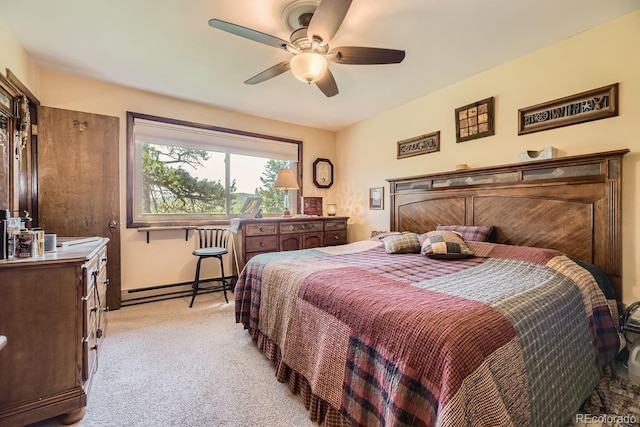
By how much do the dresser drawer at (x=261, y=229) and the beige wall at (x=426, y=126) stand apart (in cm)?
88

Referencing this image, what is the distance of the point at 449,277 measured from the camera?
163 centimetres

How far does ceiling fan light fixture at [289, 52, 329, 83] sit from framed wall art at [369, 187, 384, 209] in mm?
2343

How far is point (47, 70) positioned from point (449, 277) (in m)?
4.12

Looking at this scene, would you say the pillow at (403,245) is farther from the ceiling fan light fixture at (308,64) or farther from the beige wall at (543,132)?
the ceiling fan light fixture at (308,64)

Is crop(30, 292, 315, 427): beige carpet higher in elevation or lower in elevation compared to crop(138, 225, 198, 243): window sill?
lower

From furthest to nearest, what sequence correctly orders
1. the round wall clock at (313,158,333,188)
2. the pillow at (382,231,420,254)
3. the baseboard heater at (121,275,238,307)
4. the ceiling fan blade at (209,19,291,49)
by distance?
the round wall clock at (313,158,333,188) → the baseboard heater at (121,275,238,307) → the pillow at (382,231,420,254) → the ceiling fan blade at (209,19,291,49)

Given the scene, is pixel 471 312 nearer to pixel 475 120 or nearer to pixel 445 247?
pixel 445 247

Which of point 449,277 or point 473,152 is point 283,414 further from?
point 473,152

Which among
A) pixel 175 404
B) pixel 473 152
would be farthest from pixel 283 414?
pixel 473 152

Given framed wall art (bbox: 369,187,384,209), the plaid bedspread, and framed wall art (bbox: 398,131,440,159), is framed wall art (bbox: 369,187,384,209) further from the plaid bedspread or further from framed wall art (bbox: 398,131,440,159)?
the plaid bedspread

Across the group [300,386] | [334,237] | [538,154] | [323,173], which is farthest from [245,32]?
[323,173]

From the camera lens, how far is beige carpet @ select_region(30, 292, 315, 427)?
56.7 inches

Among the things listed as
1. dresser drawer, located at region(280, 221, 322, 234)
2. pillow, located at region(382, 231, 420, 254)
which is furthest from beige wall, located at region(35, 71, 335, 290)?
pillow, located at region(382, 231, 420, 254)

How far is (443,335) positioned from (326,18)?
1.69m
